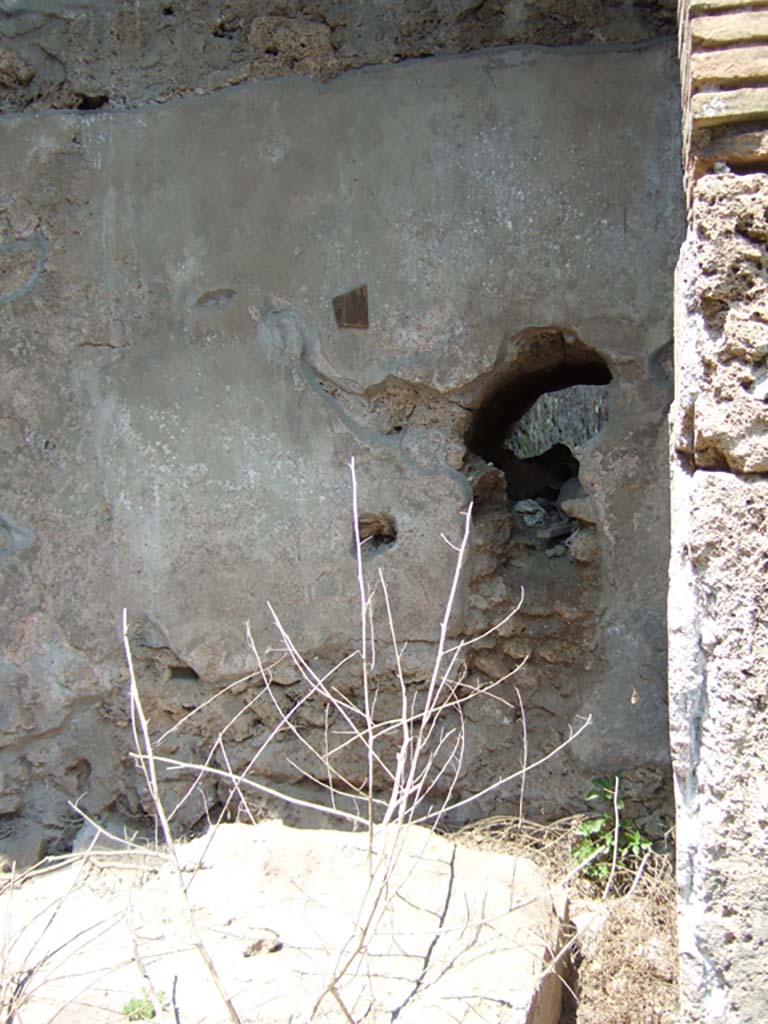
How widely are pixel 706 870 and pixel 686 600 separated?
408mm

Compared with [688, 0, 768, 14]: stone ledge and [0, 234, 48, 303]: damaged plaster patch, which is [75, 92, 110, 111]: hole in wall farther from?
[688, 0, 768, 14]: stone ledge

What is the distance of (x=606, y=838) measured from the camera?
8.39ft

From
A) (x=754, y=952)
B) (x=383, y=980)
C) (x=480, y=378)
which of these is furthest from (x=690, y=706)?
(x=480, y=378)

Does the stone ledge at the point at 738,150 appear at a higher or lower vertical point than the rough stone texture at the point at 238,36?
lower

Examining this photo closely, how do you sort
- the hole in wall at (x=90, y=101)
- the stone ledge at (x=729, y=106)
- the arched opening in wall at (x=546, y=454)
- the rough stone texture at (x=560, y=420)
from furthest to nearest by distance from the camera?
the rough stone texture at (x=560, y=420) < the hole in wall at (x=90, y=101) < the arched opening in wall at (x=546, y=454) < the stone ledge at (x=729, y=106)

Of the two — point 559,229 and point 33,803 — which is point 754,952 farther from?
point 33,803

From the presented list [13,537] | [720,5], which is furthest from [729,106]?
[13,537]

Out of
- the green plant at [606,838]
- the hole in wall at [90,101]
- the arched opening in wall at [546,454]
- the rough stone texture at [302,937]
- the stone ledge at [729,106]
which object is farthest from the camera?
the hole in wall at [90,101]

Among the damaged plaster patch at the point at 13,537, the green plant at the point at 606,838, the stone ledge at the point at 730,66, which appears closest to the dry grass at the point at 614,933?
the green plant at the point at 606,838

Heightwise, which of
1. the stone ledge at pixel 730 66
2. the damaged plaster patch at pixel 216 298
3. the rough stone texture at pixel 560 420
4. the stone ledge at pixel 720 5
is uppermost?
the stone ledge at pixel 720 5

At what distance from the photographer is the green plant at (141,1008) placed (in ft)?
6.15

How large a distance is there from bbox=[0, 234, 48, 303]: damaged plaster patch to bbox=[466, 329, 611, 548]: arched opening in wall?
132 centimetres

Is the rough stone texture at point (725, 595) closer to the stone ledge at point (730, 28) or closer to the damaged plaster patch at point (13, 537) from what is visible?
the stone ledge at point (730, 28)

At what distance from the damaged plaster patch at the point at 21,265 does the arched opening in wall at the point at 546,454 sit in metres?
1.32
